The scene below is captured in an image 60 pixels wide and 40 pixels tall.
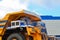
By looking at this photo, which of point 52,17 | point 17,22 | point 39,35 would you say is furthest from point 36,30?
point 52,17

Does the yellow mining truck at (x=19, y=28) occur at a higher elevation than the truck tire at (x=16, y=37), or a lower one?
higher

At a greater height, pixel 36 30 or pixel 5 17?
pixel 5 17

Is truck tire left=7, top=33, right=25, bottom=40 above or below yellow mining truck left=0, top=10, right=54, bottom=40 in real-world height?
below

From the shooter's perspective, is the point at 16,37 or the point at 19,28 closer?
the point at 16,37

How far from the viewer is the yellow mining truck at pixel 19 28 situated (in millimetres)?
8781

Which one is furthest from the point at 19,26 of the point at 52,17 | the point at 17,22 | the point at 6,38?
the point at 52,17

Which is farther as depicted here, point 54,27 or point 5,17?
point 54,27

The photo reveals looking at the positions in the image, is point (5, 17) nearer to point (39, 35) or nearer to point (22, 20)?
point (22, 20)

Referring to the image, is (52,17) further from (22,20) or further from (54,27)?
(22,20)

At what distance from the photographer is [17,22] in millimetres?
8836

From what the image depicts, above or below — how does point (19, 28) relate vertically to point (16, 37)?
above

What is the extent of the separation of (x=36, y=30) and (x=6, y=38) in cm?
127

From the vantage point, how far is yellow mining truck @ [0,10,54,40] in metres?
8.78

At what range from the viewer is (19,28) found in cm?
889
